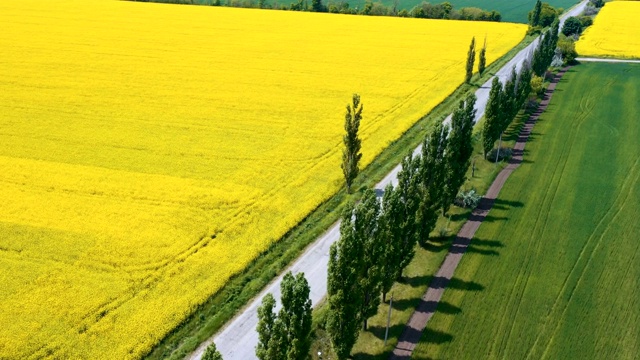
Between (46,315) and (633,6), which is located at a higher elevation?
(633,6)

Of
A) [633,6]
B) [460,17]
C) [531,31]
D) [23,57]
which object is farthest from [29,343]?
[633,6]

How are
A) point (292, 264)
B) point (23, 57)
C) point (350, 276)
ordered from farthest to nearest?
point (23, 57) < point (292, 264) < point (350, 276)

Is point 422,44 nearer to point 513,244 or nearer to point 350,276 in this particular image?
point 513,244

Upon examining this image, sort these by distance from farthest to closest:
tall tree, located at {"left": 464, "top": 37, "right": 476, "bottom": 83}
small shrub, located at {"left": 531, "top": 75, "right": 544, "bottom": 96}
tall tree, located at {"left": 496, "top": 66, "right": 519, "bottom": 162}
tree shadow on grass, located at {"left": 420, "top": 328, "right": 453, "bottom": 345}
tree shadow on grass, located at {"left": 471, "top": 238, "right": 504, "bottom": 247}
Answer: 1. tall tree, located at {"left": 464, "top": 37, "right": 476, "bottom": 83}
2. small shrub, located at {"left": 531, "top": 75, "right": 544, "bottom": 96}
3. tall tree, located at {"left": 496, "top": 66, "right": 519, "bottom": 162}
4. tree shadow on grass, located at {"left": 471, "top": 238, "right": 504, "bottom": 247}
5. tree shadow on grass, located at {"left": 420, "top": 328, "right": 453, "bottom": 345}

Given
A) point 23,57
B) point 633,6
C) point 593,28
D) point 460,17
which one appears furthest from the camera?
point 633,6

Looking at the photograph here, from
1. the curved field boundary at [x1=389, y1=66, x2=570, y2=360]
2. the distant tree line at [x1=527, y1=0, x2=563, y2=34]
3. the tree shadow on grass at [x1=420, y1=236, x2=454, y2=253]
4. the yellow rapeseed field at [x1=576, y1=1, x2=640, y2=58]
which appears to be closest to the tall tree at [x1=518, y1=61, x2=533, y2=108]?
the curved field boundary at [x1=389, y1=66, x2=570, y2=360]

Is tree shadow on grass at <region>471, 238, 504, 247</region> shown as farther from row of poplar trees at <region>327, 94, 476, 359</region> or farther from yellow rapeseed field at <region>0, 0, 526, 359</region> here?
yellow rapeseed field at <region>0, 0, 526, 359</region>
